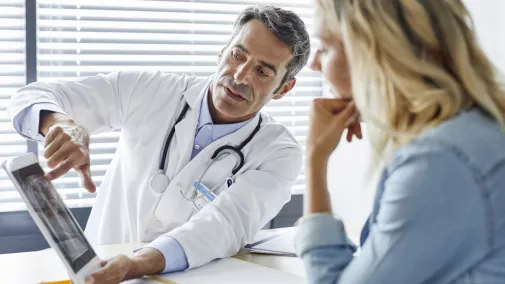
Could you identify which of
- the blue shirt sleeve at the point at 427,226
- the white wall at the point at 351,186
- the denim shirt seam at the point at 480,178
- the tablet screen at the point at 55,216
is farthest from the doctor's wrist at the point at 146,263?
the white wall at the point at 351,186

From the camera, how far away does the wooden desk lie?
5.06ft

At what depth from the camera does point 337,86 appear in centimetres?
121

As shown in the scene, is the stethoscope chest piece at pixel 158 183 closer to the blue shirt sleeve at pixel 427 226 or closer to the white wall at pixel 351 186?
the white wall at pixel 351 186

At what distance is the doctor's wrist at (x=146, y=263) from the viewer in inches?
58.9

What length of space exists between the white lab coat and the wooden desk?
10cm

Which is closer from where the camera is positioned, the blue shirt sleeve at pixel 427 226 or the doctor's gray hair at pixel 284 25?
the blue shirt sleeve at pixel 427 226

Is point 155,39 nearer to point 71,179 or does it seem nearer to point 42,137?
point 71,179

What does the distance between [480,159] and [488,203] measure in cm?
6

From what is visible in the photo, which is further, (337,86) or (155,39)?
(155,39)

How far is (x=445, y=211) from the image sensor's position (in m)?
0.93

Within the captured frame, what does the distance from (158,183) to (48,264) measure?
434mm

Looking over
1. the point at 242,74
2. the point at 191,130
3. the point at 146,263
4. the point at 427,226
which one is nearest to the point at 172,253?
the point at 146,263

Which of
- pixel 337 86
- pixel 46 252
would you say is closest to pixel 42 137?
pixel 46 252

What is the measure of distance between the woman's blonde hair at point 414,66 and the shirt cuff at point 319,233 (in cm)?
16
